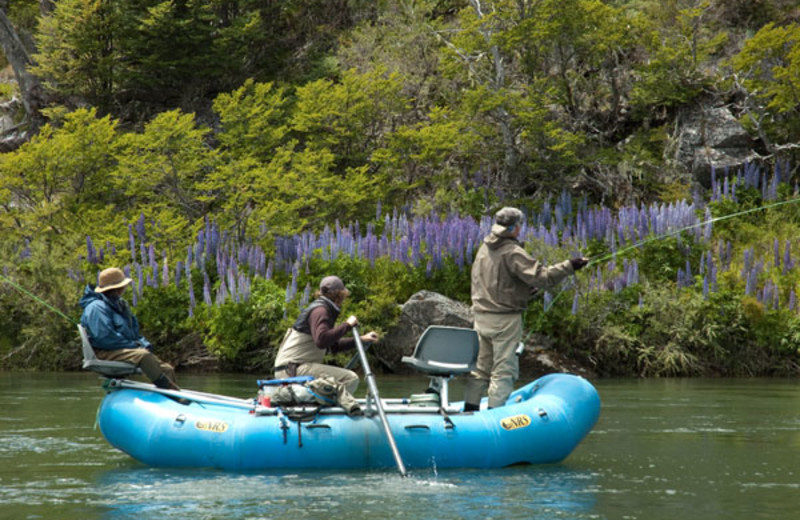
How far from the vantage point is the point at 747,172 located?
19.5 m

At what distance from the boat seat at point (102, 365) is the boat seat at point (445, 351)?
2.25 meters

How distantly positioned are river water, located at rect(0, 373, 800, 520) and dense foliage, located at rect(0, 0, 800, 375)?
493 centimetres

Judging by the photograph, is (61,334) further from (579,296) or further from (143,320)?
(579,296)

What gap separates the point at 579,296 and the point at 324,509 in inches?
412

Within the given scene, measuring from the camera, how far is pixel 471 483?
26.9ft

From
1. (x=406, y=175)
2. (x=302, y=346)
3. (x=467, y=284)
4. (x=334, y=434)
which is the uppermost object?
(x=406, y=175)

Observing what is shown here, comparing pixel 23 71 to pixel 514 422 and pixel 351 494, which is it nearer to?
pixel 514 422

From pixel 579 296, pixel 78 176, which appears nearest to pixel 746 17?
pixel 579 296

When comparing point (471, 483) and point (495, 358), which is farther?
point (495, 358)

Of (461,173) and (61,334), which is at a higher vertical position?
(461,173)

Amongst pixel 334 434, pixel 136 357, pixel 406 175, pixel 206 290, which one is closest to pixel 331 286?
pixel 334 434

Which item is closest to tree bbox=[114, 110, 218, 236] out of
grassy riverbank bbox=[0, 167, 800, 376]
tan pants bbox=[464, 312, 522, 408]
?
grassy riverbank bbox=[0, 167, 800, 376]

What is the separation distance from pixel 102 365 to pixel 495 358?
3128 mm

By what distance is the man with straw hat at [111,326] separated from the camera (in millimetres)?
9062
